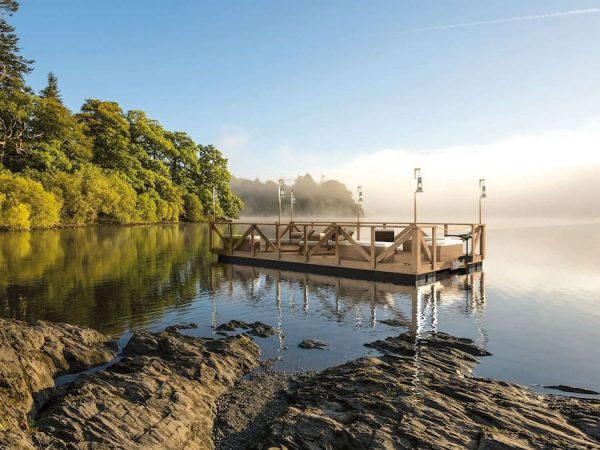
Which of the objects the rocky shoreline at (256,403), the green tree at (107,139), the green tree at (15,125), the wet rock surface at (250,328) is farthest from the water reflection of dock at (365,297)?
the green tree at (107,139)

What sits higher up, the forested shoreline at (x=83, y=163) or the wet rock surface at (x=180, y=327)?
the forested shoreline at (x=83, y=163)

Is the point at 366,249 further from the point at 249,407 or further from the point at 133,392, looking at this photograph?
the point at 133,392

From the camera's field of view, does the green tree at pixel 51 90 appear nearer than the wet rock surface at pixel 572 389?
No

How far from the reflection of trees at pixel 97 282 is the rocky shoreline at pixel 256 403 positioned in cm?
350

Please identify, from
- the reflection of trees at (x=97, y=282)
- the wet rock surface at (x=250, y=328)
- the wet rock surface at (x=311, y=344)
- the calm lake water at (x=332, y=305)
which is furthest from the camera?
the reflection of trees at (x=97, y=282)

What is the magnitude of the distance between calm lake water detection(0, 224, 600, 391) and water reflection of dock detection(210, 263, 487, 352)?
42mm

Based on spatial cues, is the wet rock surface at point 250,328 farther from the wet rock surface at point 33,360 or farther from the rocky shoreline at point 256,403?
the wet rock surface at point 33,360

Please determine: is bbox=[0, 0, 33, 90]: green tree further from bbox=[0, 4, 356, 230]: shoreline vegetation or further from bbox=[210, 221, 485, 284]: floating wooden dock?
bbox=[210, 221, 485, 284]: floating wooden dock

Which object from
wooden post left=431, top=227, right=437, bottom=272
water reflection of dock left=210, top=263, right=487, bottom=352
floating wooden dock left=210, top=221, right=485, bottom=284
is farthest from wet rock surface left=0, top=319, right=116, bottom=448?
wooden post left=431, top=227, right=437, bottom=272

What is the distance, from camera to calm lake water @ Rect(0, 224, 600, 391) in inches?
346

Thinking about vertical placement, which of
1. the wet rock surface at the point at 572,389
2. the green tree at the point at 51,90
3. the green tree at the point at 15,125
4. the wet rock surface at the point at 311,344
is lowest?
the wet rock surface at the point at 572,389

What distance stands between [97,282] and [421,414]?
595 inches

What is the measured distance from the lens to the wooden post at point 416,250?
16.9 meters

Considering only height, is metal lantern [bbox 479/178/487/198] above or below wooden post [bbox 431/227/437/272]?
above
